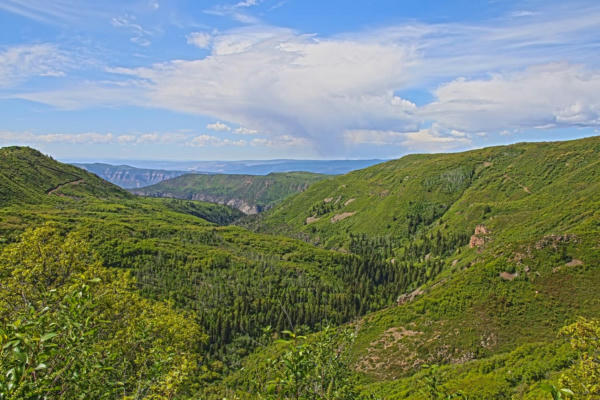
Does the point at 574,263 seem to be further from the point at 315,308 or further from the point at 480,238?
the point at 480,238

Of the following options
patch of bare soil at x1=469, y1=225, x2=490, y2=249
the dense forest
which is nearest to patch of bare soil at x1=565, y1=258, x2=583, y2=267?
the dense forest

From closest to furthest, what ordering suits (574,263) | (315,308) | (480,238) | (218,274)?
(574,263) → (315,308) → (480,238) → (218,274)

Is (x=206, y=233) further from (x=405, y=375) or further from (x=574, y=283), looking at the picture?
(x=574, y=283)

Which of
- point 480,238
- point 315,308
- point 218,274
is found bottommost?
point 315,308

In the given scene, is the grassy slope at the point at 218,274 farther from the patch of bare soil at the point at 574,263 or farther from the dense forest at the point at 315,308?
the patch of bare soil at the point at 574,263

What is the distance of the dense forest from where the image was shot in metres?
8.41

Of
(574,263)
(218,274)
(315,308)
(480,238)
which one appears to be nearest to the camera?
(574,263)

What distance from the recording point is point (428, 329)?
58.3 m

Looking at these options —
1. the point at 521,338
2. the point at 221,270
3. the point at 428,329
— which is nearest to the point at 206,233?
the point at 221,270

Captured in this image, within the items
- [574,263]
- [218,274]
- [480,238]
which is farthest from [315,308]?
[574,263]

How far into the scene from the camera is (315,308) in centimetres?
11538

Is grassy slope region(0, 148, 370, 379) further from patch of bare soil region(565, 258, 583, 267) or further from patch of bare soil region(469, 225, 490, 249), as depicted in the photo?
patch of bare soil region(565, 258, 583, 267)

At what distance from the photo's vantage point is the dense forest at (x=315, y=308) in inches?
331

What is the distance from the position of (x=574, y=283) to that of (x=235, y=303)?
93.9 metres
